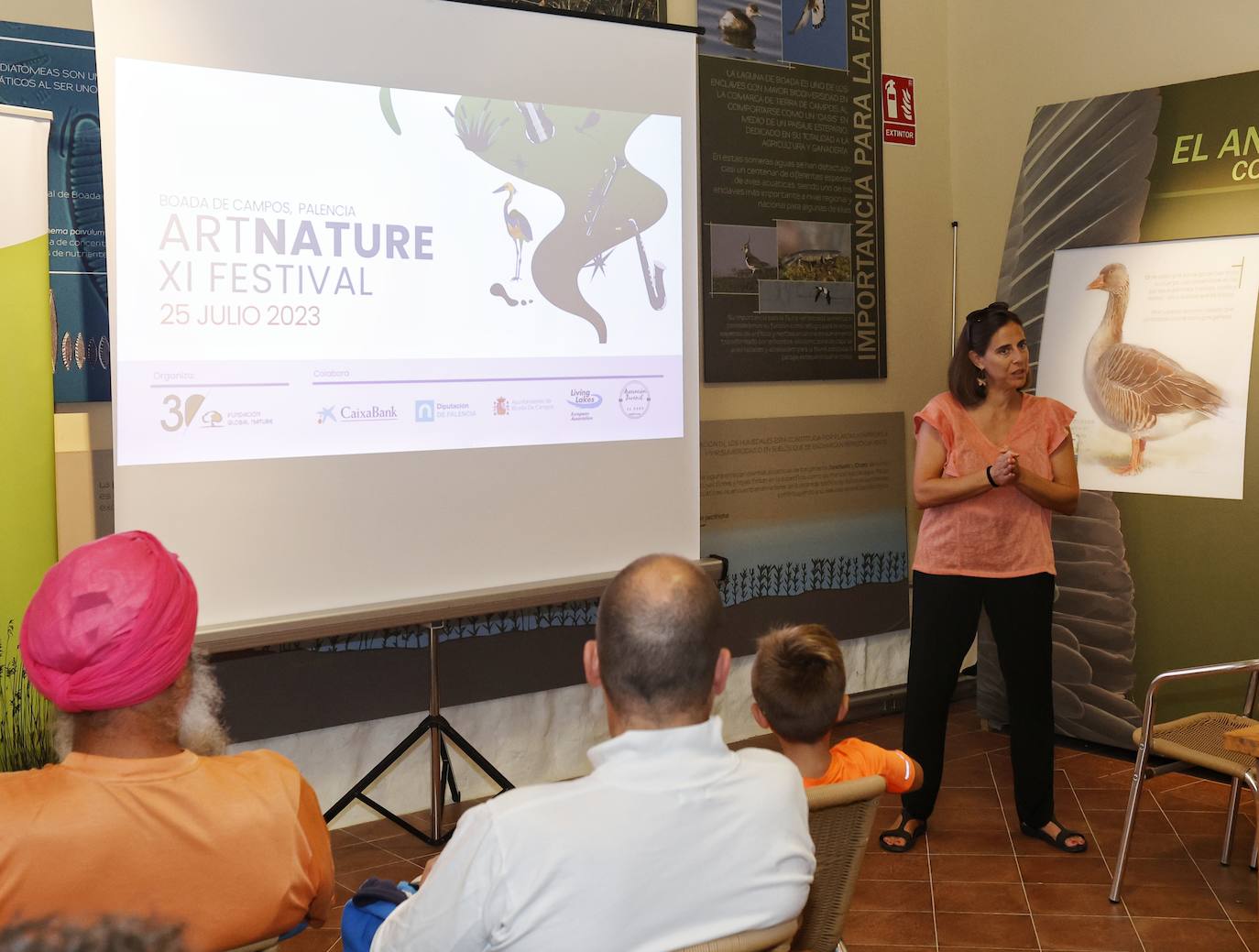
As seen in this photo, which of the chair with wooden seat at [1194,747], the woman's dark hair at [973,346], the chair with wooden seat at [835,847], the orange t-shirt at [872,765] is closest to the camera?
the chair with wooden seat at [835,847]

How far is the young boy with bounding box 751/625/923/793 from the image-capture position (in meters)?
2.24

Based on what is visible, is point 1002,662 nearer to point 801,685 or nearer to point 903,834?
point 903,834

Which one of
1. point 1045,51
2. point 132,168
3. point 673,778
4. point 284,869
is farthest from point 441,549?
point 1045,51

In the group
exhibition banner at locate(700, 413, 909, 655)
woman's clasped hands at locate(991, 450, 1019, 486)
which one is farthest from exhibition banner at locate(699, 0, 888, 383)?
woman's clasped hands at locate(991, 450, 1019, 486)

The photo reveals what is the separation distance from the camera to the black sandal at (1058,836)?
3482mm

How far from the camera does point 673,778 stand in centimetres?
128

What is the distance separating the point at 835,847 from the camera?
70.2 inches

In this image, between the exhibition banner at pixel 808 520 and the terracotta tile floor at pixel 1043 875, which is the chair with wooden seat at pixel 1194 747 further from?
the exhibition banner at pixel 808 520

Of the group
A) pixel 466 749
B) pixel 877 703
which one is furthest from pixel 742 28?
pixel 466 749

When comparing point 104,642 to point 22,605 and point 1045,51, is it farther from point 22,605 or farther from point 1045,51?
point 1045,51

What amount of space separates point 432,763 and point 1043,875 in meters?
1.88

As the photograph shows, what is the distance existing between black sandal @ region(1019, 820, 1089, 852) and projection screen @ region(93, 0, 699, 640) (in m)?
1.42

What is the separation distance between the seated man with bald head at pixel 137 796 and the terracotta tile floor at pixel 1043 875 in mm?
1804

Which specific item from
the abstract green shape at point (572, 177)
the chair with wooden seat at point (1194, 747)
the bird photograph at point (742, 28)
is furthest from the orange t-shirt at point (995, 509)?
the bird photograph at point (742, 28)
